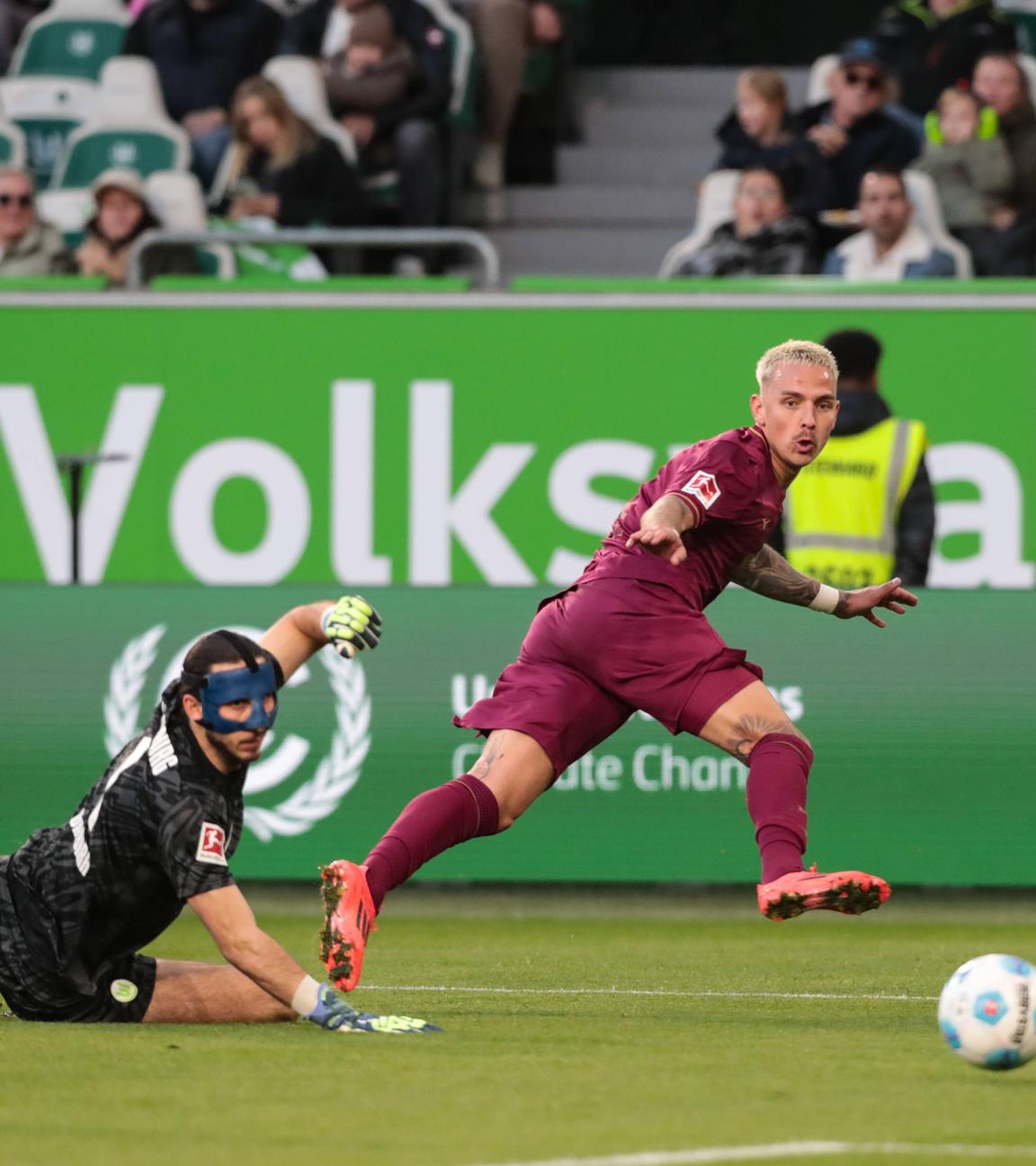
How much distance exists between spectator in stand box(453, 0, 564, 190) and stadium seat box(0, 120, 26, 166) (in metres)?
3.00

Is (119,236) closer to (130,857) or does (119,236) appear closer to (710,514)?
(710,514)

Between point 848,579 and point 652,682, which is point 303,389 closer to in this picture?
point 848,579

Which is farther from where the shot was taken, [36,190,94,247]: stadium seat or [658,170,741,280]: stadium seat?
[36,190,94,247]: stadium seat

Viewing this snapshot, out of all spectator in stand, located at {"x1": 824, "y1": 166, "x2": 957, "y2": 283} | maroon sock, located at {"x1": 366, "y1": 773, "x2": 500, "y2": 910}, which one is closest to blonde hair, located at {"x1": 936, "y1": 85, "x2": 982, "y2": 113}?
spectator in stand, located at {"x1": 824, "y1": 166, "x2": 957, "y2": 283}

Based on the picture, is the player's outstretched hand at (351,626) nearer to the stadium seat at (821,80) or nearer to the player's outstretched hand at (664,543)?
the player's outstretched hand at (664,543)

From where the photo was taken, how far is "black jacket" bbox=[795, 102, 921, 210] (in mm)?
14969

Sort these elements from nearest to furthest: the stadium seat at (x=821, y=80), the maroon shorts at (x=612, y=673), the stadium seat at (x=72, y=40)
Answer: the maroon shorts at (x=612, y=673) → the stadium seat at (x=821, y=80) → the stadium seat at (x=72, y=40)

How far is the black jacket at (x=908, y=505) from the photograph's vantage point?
11672mm

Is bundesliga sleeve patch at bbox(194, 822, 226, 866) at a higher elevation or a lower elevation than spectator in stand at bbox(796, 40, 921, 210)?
lower

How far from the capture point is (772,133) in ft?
50.2

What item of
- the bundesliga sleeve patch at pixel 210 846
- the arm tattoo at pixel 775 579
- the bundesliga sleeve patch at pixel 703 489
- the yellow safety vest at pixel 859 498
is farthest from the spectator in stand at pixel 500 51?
the bundesliga sleeve patch at pixel 210 846

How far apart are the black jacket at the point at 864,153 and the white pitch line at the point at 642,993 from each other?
7518 millimetres

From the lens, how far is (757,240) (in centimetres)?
1390

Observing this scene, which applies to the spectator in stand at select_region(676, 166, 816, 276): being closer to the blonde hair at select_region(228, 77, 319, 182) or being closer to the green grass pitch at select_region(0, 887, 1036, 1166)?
the blonde hair at select_region(228, 77, 319, 182)
